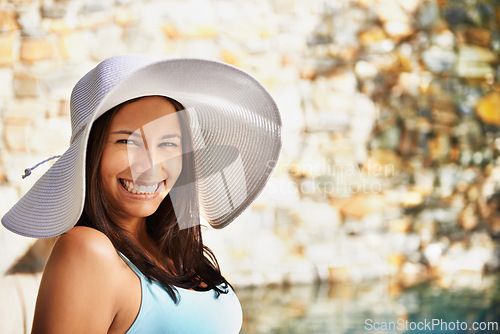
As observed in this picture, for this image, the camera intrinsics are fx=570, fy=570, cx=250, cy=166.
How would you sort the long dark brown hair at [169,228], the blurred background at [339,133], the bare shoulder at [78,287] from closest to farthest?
the bare shoulder at [78,287] < the long dark brown hair at [169,228] < the blurred background at [339,133]

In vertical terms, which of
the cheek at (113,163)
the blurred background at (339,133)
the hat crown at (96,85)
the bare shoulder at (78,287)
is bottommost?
the blurred background at (339,133)

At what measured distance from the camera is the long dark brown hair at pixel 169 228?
0.69 meters

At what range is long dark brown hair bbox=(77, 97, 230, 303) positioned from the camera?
69cm

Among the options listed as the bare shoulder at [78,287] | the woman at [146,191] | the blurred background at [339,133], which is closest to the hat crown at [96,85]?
the woman at [146,191]

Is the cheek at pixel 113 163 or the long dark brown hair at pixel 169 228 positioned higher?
the cheek at pixel 113 163

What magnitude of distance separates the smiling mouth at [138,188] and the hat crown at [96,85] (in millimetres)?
84

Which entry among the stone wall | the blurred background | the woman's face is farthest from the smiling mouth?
the stone wall

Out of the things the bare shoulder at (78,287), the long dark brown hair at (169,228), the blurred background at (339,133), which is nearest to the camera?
the bare shoulder at (78,287)

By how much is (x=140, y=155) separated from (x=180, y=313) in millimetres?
200

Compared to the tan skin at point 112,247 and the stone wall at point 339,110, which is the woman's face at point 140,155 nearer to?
the tan skin at point 112,247

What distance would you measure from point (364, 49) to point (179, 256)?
2.17m

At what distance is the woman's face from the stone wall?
171cm

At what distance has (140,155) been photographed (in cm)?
71

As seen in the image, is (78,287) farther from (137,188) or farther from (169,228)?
(169,228)
